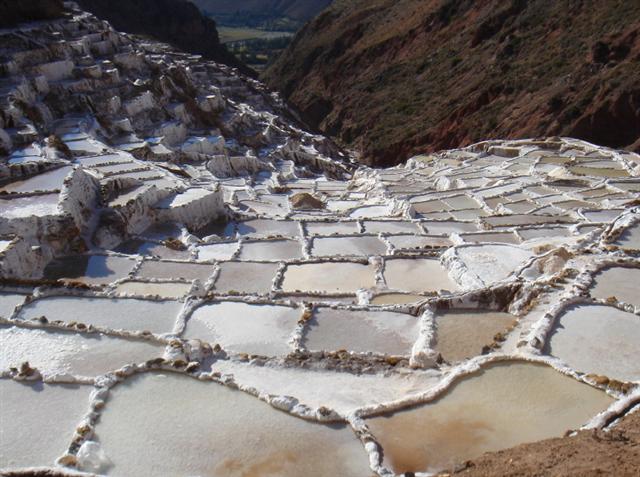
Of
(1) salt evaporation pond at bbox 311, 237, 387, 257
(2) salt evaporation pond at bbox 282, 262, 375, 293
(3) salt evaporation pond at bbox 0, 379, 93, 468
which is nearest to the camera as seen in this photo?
(3) salt evaporation pond at bbox 0, 379, 93, 468

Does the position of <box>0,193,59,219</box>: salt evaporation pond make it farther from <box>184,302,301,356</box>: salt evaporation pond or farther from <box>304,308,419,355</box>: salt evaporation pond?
<box>304,308,419,355</box>: salt evaporation pond

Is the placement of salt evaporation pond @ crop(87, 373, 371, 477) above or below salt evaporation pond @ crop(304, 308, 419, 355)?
below

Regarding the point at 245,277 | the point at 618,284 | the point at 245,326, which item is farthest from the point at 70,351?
the point at 618,284

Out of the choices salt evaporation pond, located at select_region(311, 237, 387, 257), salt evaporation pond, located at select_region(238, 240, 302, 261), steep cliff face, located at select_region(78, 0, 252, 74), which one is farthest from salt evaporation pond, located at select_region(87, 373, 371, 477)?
steep cliff face, located at select_region(78, 0, 252, 74)

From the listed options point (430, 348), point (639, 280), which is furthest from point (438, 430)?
point (639, 280)

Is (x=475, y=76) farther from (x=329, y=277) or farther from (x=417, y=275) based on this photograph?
(x=329, y=277)

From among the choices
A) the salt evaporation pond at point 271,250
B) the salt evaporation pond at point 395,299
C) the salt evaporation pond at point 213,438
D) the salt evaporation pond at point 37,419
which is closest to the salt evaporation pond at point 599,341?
the salt evaporation pond at point 395,299

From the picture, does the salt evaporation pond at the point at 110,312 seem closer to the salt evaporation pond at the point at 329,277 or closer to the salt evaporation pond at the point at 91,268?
the salt evaporation pond at the point at 91,268
